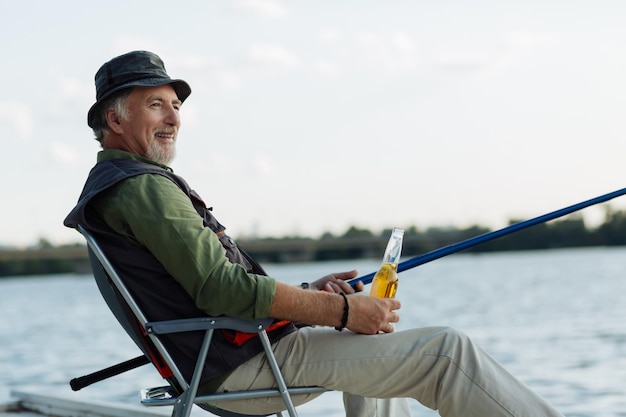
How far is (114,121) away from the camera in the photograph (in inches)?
103

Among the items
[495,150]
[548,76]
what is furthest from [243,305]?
[548,76]

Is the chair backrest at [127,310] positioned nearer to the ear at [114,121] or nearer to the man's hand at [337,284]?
the ear at [114,121]

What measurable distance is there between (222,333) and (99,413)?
1.86 m

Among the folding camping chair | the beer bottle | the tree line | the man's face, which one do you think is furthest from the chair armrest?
the tree line

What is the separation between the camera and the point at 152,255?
2.34 m

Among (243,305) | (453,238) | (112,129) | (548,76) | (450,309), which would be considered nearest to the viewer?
(243,305)

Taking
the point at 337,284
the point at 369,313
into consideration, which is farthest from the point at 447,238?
the point at 369,313

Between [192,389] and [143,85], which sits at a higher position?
[143,85]

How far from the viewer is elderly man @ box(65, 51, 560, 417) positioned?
2246mm

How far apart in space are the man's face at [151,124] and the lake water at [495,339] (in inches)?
69.4

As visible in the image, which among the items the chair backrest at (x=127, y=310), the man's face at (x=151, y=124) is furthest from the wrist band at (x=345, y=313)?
the man's face at (x=151, y=124)

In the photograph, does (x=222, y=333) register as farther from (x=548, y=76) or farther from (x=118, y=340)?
(x=548, y=76)

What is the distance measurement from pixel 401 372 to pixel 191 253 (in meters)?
0.56

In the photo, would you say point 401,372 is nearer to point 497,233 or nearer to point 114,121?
point 497,233
